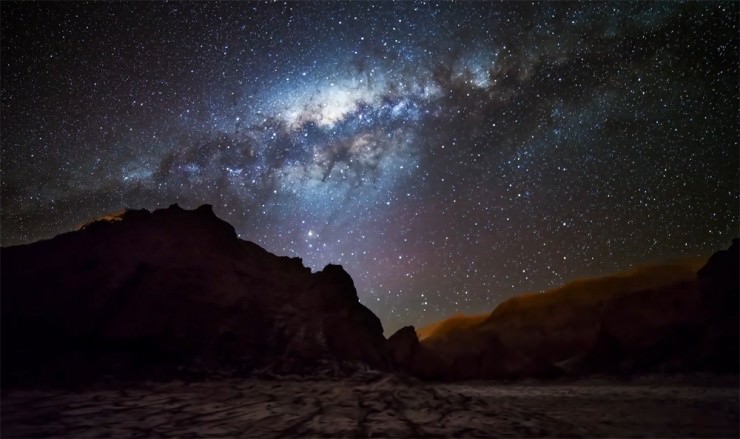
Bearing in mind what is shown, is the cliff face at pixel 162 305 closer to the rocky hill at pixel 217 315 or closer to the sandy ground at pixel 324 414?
the rocky hill at pixel 217 315

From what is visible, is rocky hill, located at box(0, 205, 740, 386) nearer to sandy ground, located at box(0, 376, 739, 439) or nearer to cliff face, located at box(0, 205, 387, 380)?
cliff face, located at box(0, 205, 387, 380)

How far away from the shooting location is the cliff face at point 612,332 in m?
21.6

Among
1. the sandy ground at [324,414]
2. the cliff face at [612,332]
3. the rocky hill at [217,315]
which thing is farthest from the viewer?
the cliff face at [612,332]

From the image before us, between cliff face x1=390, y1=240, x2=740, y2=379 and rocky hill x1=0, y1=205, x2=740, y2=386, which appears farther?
cliff face x1=390, y1=240, x2=740, y2=379

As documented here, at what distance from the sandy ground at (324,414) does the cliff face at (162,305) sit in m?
2.79

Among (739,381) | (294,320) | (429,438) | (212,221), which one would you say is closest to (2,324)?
(212,221)

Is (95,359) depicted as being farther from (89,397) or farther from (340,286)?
(340,286)

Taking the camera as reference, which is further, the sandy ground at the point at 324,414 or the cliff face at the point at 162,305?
the cliff face at the point at 162,305

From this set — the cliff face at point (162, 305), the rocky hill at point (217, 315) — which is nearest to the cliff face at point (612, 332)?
the rocky hill at point (217, 315)

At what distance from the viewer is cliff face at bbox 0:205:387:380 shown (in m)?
12.6

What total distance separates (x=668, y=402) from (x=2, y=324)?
21.2 m

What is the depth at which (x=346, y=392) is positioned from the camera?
11.8 meters

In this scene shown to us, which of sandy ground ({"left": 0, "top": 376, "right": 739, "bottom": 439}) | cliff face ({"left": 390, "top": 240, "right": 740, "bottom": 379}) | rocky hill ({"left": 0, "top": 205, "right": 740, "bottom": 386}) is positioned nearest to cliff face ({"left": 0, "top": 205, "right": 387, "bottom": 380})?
rocky hill ({"left": 0, "top": 205, "right": 740, "bottom": 386})

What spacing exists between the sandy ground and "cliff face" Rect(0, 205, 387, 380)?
2.79m
